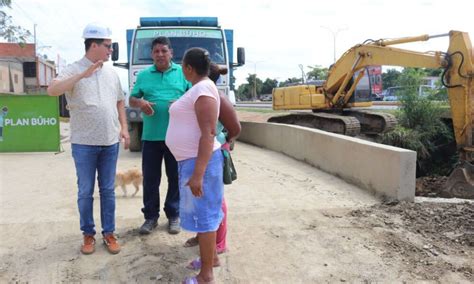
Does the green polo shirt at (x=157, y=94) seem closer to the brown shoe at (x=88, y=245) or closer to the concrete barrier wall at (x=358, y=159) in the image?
the brown shoe at (x=88, y=245)

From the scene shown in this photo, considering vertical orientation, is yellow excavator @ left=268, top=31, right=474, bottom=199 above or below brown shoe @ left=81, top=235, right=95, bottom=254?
above

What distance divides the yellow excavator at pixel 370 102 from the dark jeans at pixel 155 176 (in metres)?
5.36

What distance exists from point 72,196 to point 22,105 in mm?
5144

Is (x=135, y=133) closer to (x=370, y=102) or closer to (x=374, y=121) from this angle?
(x=374, y=121)

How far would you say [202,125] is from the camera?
305 cm

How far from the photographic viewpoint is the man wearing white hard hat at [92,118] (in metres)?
3.73

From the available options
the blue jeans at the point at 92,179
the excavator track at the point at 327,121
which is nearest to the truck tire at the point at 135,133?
the excavator track at the point at 327,121

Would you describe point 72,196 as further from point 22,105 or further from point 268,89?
point 268,89

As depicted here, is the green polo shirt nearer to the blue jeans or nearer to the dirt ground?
the blue jeans

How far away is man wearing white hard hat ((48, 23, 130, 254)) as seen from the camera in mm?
3727

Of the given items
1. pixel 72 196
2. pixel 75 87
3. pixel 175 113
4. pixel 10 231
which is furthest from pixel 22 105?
pixel 175 113

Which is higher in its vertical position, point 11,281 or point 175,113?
point 175,113

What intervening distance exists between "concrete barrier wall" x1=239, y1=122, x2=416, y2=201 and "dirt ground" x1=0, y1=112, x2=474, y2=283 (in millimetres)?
213

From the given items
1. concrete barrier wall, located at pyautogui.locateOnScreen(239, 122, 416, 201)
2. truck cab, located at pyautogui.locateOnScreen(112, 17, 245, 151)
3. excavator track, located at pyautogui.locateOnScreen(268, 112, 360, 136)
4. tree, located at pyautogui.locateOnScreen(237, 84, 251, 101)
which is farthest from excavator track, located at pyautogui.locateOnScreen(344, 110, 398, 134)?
tree, located at pyautogui.locateOnScreen(237, 84, 251, 101)
